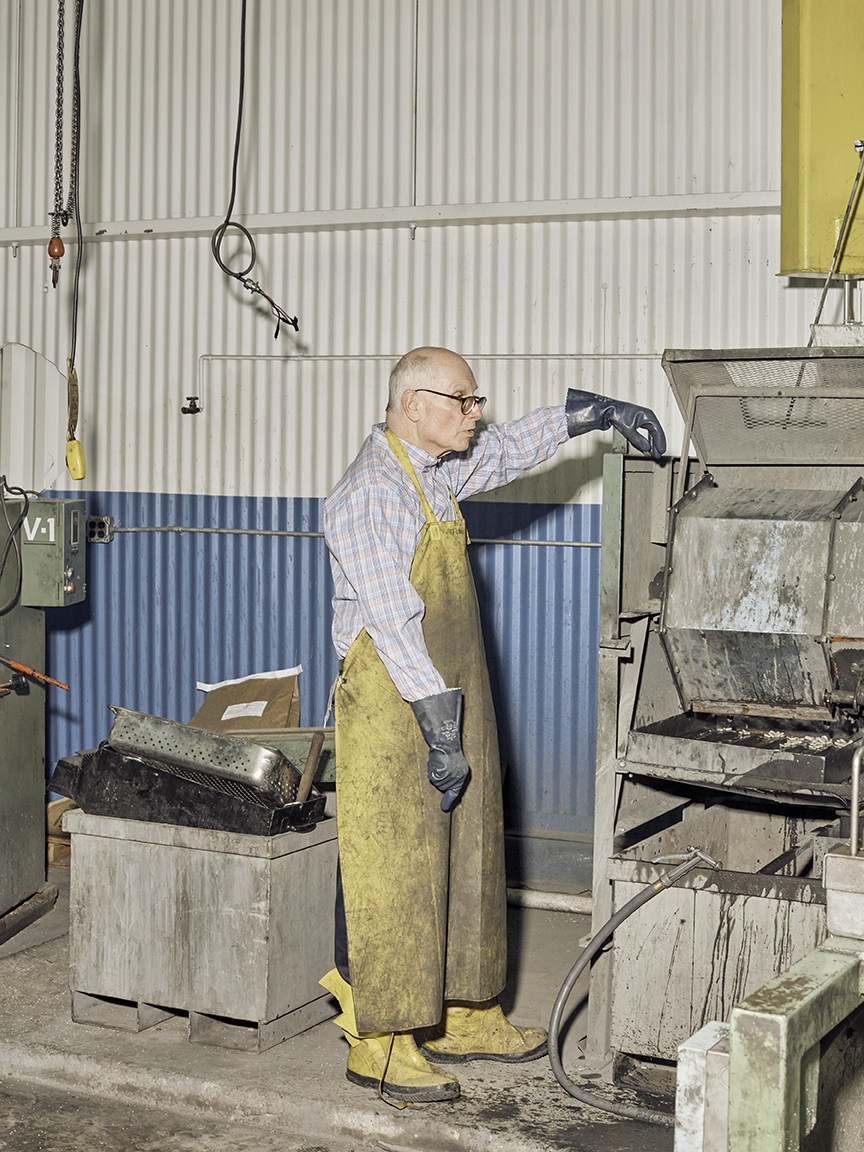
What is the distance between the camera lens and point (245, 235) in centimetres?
477

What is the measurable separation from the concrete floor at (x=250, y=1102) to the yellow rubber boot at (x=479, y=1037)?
0.13 ft

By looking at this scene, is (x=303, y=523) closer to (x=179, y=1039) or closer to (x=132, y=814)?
(x=132, y=814)

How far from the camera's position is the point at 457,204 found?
4461 millimetres

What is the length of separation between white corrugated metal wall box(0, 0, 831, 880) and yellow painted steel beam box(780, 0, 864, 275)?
1.42 feet

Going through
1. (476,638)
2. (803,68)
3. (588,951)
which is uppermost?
(803,68)

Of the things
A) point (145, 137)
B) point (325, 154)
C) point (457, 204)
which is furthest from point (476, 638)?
point (145, 137)

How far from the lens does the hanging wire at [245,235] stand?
14.8ft

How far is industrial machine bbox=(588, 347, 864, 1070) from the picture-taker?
2.62m

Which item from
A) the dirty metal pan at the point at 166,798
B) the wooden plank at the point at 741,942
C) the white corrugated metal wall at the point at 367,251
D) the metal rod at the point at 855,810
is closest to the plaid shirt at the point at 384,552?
the dirty metal pan at the point at 166,798

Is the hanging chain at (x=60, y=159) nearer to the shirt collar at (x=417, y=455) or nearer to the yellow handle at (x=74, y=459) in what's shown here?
the yellow handle at (x=74, y=459)

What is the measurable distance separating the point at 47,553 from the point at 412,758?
1802 mm

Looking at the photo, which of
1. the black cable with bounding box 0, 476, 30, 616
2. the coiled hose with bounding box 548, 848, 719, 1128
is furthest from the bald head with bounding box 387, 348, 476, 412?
the black cable with bounding box 0, 476, 30, 616

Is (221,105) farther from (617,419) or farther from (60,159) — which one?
(617,419)

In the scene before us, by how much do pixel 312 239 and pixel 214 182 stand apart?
45 cm
